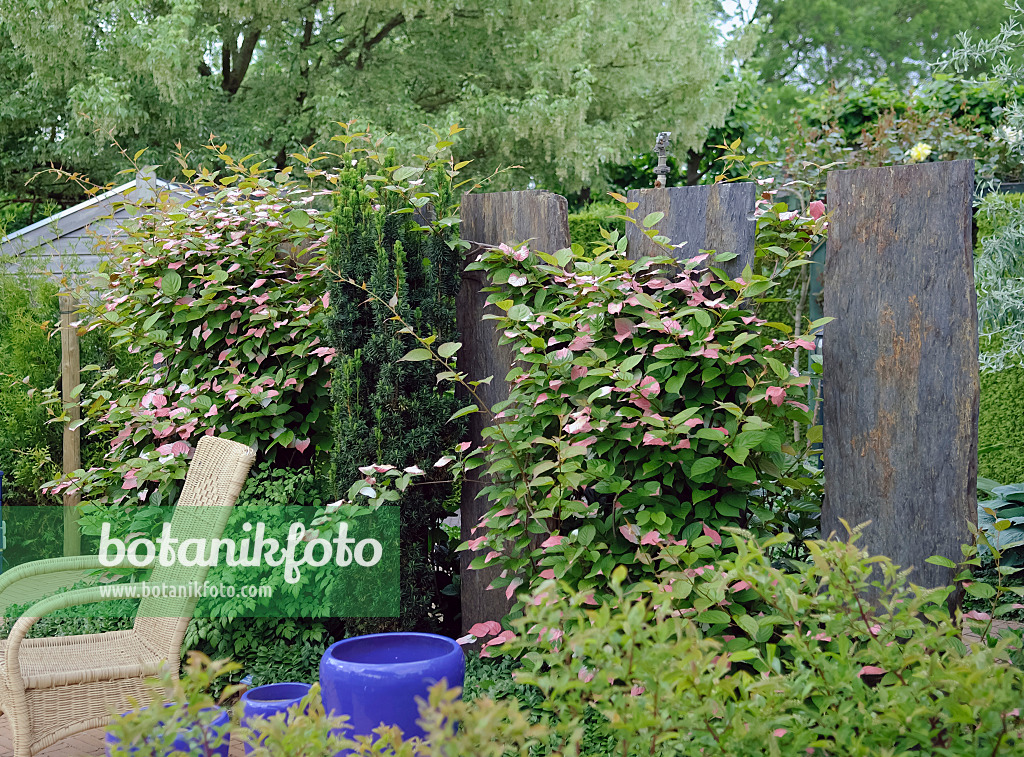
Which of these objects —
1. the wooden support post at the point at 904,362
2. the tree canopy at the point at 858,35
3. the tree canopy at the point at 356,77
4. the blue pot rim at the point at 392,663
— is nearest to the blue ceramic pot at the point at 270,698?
the blue pot rim at the point at 392,663

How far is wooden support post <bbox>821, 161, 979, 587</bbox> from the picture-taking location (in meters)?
2.20

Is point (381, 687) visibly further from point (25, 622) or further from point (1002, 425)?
point (1002, 425)

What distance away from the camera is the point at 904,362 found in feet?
7.39

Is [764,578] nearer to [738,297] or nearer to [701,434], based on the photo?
[701,434]

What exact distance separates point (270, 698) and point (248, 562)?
31.2 inches

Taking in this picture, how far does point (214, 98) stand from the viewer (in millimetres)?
10469

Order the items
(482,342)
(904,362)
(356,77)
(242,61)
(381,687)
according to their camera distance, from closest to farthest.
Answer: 1. (381,687)
2. (904,362)
3. (482,342)
4. (356,77)
5. (242,61)

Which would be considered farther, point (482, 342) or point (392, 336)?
point (482, 342)

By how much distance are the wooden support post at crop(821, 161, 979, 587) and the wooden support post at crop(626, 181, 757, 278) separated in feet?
0.79

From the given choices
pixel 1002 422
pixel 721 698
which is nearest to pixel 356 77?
pixel 1002 422

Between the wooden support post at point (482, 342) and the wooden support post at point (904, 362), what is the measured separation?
3.28ft

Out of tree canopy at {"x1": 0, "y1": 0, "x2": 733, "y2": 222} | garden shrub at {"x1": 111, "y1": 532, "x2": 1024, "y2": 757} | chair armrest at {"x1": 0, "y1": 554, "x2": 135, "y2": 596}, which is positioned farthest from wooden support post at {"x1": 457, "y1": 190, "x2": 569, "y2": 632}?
tree canopy at {"x1": 0, "y1": 0, "x2": 733, "y2": 222}

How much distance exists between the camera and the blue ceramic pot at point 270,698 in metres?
2.15

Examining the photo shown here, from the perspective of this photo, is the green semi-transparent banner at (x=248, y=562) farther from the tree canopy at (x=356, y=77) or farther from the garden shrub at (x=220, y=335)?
the tree canopy at (x=356, y=77)
